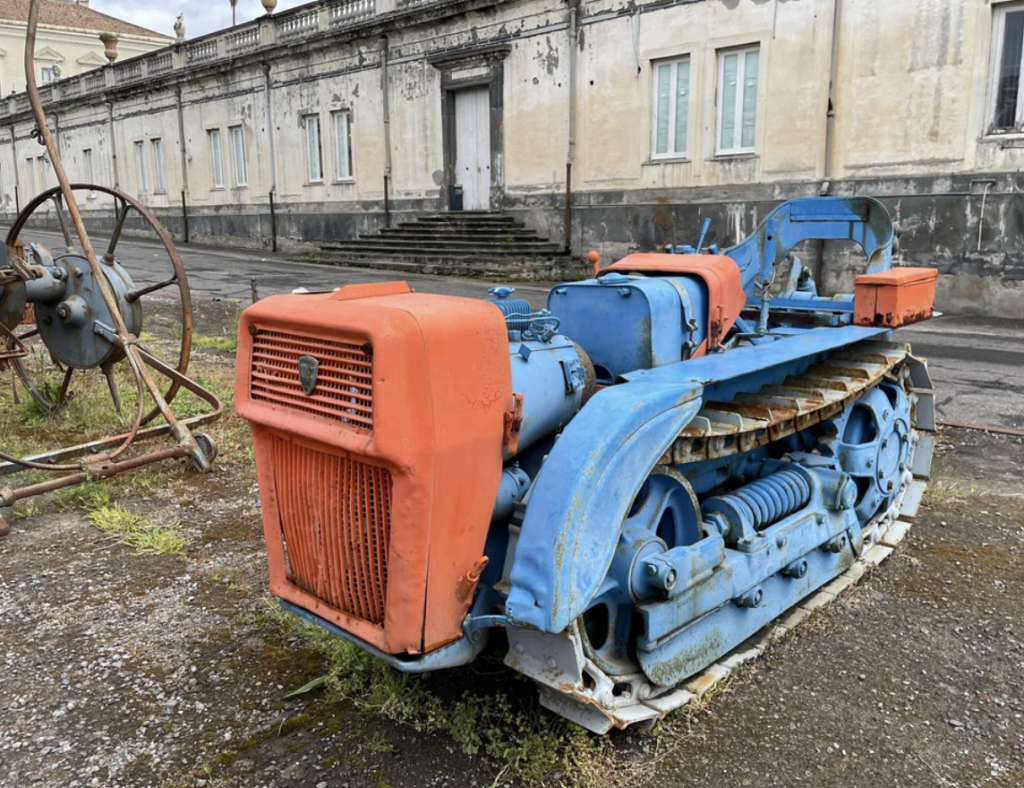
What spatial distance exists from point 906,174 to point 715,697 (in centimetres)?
1142

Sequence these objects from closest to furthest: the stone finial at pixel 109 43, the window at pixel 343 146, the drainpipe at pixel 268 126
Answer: the window at pixel 343 146
the drainpipe at pixel 268 126
the stone finial at pixel 109 43

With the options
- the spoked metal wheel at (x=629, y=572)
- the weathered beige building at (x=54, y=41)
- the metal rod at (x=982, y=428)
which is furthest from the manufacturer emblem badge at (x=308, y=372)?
the weathered beige building at (x=54, y=41)

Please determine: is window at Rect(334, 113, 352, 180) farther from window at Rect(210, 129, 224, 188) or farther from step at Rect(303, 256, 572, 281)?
window at Rect(210, 129, 224, 188)

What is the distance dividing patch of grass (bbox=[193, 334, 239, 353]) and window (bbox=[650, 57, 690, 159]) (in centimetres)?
882

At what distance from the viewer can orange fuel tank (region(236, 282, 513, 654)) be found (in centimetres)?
204

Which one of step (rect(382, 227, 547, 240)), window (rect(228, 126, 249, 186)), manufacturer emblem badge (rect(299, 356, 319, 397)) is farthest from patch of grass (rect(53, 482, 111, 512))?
window (rect(228, 126, 249, 186))

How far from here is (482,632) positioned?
240cm

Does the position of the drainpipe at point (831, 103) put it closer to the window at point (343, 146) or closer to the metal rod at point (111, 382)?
the metal rod at point (111, 382)

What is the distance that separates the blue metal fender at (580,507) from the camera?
220 cm

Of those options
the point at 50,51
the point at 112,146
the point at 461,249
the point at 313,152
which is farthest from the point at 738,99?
the point at 50,51

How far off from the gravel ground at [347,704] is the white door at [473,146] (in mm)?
15028

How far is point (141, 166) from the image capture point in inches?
1082

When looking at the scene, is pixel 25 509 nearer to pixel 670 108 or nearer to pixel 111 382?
pixel 111 382

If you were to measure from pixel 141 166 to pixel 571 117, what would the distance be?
17693mm
